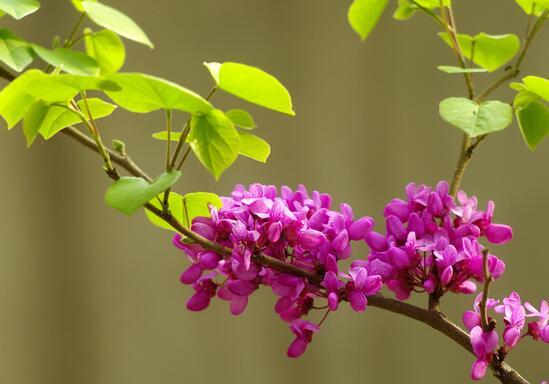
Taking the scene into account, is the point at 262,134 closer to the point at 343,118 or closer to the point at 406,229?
the point at 343,118

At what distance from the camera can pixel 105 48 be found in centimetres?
60

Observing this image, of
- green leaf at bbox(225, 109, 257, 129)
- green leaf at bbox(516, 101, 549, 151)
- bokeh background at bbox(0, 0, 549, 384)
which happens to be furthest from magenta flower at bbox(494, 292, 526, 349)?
bokeh background at bbox(0, 0, 549, 384)

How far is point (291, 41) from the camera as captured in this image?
1.80 metres

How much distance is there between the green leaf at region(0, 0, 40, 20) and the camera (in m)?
0.45

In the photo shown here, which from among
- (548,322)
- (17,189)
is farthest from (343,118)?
(548,322)

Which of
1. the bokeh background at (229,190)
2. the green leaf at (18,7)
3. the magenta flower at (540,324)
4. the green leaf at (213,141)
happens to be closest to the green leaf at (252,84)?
the green leaf at (213,141)

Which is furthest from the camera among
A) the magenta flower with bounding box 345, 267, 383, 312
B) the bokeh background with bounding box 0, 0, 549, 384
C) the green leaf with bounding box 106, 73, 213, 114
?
the bokeh background with bounding box 0, 0, 549, 384

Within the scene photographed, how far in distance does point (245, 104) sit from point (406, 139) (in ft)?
1.26

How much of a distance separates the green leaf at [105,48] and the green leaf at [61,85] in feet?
0.55

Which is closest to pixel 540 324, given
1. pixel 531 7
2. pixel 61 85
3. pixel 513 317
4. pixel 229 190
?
pixel 513 317

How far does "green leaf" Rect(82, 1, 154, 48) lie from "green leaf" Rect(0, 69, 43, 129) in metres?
0.04

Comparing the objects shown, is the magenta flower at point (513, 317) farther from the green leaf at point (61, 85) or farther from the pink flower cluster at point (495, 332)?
the green leaf at point (61, 85)

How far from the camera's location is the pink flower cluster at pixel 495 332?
0.49 meters

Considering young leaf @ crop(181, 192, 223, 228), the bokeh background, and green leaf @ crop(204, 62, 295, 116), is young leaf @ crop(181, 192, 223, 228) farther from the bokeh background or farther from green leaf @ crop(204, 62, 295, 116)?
the bokeh background
